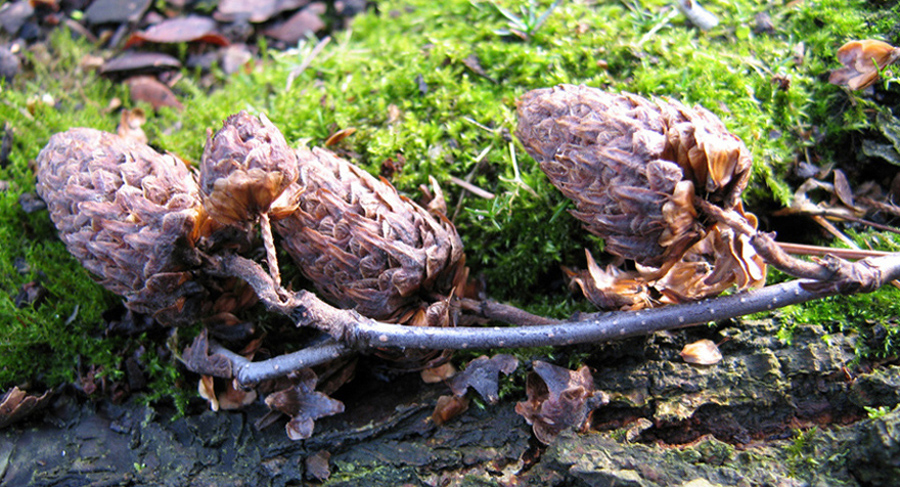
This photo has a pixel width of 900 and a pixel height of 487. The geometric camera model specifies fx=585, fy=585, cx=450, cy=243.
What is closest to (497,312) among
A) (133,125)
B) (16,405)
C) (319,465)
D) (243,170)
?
(319,465)

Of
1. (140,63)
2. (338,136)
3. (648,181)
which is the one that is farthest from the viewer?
(140,63)

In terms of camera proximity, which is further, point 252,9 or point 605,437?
point 252,9

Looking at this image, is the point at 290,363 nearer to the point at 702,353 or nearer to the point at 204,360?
the point at 204,360

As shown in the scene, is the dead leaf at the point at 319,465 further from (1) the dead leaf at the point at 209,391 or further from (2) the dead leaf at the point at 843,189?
(2) the dead leaf at the point at 843,189

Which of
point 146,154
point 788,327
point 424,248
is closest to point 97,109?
point 146,154

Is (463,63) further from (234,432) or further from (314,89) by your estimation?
(234,432)

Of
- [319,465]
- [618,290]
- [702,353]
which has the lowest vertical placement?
[319,465]
